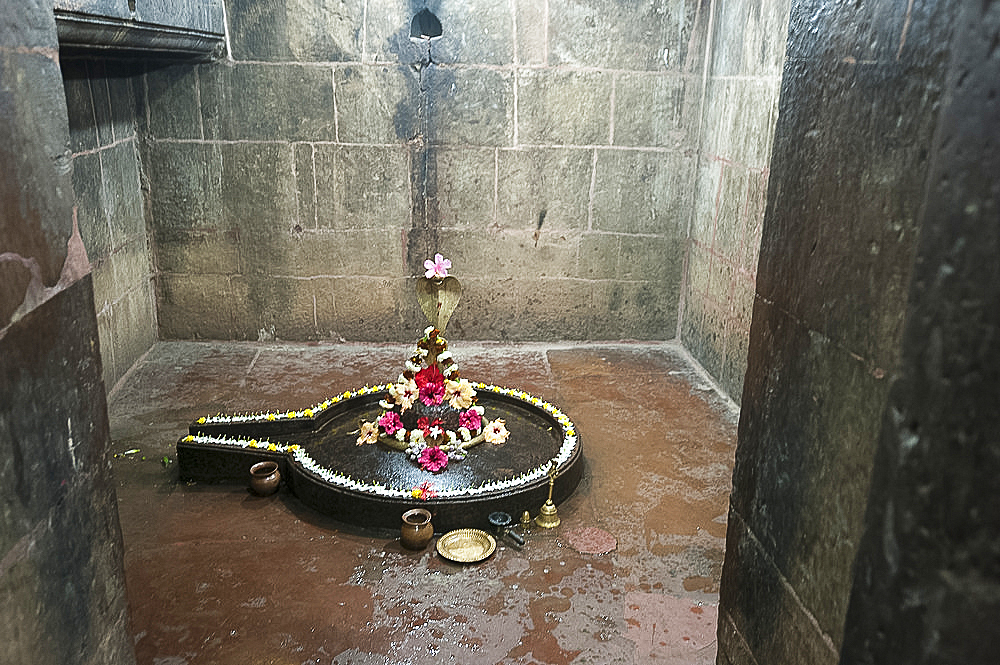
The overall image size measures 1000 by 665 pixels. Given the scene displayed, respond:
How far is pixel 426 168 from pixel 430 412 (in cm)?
270

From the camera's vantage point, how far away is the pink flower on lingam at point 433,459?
4227mm

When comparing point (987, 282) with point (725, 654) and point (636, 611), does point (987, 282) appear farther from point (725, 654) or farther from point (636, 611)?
point (636, 611)

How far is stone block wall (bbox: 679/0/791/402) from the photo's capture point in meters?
5.18

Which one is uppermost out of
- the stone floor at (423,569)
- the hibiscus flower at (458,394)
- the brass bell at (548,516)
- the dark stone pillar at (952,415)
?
the dark stone pillar at (952,415)

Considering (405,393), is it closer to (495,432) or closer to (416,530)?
(495,432)

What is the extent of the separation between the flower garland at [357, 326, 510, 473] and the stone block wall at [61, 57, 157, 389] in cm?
235

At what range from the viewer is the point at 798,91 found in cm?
179

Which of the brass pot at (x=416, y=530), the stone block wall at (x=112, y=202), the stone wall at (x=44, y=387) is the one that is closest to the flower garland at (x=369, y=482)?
the brass pot at (x=416, y=530)

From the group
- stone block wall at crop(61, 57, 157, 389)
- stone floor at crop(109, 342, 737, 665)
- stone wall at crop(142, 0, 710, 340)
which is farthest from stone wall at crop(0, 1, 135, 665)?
stone wall at crop(142, 0, 710, 340)

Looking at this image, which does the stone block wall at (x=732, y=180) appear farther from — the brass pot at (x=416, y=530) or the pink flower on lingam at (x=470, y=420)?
the brass pot at (x=416, y=530)

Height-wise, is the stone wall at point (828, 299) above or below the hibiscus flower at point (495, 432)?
above

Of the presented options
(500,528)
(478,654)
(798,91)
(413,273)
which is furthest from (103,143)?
(798,91)

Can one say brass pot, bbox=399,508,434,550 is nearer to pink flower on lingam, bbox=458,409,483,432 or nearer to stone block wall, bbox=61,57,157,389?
pink flower on lingam, bbox=458,409,483,432

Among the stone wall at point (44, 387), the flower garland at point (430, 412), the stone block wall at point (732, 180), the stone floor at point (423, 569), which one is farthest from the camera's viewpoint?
the stone block wall at point (732, 180)
